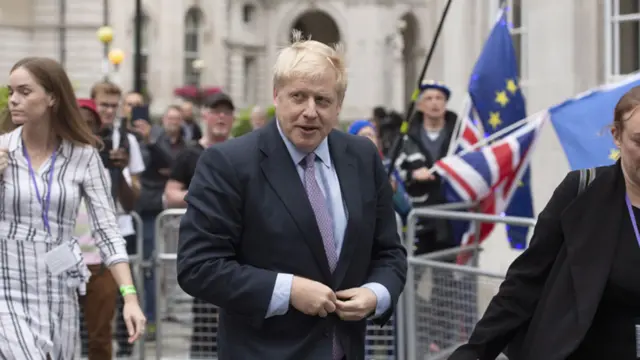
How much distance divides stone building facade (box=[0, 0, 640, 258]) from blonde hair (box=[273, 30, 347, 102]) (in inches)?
21.7

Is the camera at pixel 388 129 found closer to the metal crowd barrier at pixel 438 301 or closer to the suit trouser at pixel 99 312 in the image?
the metal crowd barrier at pixel 438 301

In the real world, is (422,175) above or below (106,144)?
below

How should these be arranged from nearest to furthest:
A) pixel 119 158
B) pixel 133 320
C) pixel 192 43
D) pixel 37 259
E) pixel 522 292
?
pixel 522 292, pixel 133 320, pixel 37 259, pixel 119 158, pixel 192 43

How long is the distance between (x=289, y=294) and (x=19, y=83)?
207 centimetres

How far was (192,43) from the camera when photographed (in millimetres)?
52969

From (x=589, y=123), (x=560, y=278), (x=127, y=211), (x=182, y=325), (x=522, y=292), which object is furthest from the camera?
(x=182, y=325)

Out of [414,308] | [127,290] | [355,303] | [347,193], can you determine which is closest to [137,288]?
[414,308]

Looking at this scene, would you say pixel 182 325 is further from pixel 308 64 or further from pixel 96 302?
pixel 308 64

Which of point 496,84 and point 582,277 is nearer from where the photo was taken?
point 582,277

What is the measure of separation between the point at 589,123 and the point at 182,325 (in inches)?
142

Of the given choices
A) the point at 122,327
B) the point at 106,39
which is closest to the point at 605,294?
the point at 122,327

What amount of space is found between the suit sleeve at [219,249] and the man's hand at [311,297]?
0.08 meters

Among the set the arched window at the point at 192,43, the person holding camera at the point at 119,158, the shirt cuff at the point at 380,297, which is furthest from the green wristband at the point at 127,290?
the arched window at the point at 192,43

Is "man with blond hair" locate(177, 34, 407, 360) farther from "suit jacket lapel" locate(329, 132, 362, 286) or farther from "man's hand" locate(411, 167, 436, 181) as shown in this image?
"man's hand" locate(411, 167, 436, 181)
